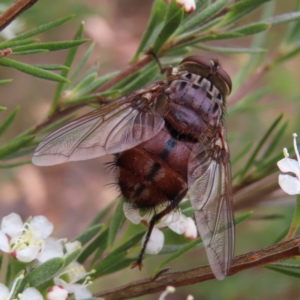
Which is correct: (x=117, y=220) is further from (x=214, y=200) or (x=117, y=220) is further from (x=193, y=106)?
(x=193, y=106)

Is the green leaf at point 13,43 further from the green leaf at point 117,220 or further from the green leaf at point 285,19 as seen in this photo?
the green leaf at point 285,19

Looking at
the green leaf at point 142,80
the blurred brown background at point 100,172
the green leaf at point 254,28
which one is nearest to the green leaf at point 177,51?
the green leaf at point 142,80

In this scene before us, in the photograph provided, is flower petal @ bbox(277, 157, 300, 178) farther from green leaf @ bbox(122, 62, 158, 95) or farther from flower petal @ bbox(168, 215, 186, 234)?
green leaf @ bbox(122, 62, 158, 95)

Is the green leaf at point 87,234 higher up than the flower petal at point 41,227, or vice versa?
the flower petal at point 41,227

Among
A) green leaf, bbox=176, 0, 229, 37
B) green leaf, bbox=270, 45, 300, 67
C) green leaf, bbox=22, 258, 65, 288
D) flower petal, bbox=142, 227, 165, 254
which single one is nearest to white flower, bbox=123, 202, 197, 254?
flower petal, bbox=142, 227, 165, 254

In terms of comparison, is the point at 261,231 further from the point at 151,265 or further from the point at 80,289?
the point at 80,289

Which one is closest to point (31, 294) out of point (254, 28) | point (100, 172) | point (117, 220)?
point (117, 220)
